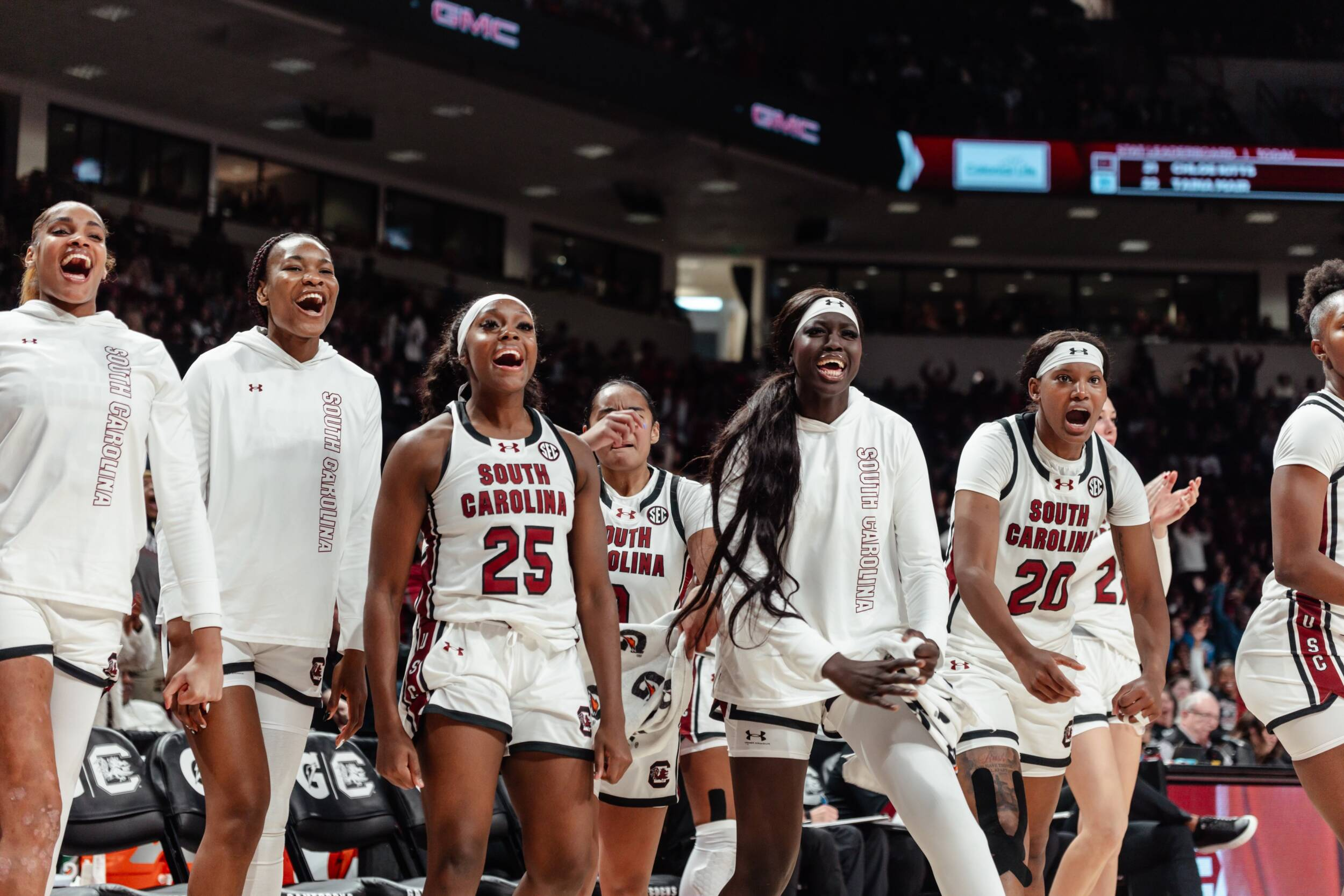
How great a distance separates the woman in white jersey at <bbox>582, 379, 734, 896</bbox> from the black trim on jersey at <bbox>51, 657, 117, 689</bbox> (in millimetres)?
1908

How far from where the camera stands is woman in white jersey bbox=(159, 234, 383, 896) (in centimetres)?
405

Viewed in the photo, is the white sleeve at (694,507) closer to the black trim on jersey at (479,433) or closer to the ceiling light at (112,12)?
the black trim on jersey at (479,433)

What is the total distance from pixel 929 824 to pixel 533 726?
1.03 metres

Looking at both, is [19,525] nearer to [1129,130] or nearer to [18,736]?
[18,736]

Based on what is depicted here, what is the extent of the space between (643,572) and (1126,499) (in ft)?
5.58

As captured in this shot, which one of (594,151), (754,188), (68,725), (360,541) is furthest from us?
(754,188)

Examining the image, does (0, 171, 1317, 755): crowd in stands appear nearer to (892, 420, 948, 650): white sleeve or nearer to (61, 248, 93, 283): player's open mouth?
(892, 420, 948, 650): white sleeve

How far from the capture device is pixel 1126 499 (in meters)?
4.95

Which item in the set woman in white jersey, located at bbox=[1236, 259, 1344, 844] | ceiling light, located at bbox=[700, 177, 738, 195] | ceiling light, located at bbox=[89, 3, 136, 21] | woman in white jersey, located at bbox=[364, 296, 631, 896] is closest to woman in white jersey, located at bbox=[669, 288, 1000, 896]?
woman in white jersey, located at bbox=[364, 296, 631, 896]

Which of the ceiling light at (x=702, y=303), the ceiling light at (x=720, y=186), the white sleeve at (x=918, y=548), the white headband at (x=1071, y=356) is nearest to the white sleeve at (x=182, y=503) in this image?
the white sleeve at (x=918, y=548)

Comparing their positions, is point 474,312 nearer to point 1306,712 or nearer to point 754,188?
point 1306,712

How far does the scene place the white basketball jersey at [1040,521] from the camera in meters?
4.89

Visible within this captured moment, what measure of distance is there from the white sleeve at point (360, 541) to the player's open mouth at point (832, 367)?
1.33 m

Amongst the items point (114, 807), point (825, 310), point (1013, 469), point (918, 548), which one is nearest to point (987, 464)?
point (1013, 469)
